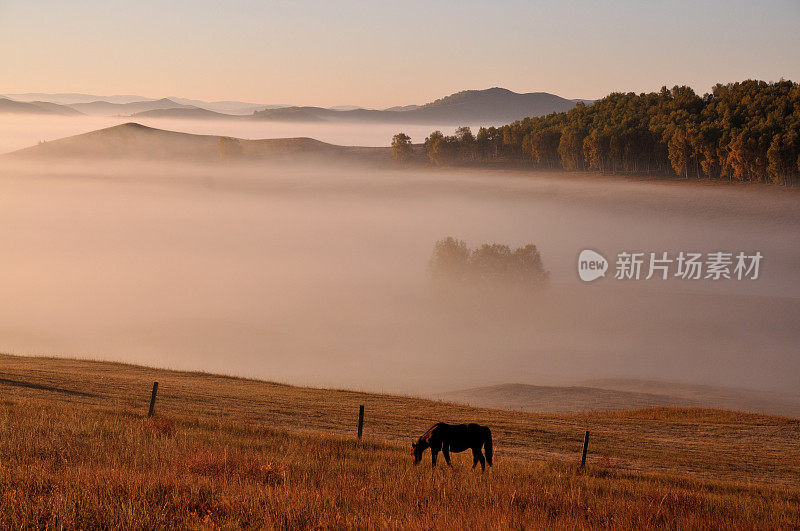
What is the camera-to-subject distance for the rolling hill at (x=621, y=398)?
78.8 meters

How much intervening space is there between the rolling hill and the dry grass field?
40037 millimetres

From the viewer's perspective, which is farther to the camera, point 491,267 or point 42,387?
point 491,267

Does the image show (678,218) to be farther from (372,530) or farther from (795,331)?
(372,530)

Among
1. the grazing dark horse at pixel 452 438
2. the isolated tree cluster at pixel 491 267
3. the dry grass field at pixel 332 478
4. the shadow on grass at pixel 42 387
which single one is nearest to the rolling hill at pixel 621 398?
the dry grass field at pixel 332 478

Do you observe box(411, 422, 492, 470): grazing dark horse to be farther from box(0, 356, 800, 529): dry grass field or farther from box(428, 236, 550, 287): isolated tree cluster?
box(428, 236, 550, 287): isolated tree cluster

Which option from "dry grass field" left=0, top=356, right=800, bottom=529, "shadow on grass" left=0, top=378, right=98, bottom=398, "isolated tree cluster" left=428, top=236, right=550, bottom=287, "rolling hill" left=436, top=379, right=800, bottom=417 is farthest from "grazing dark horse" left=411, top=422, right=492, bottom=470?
"isolated tree cluster" left=428, top=236, right=550, bottom=287

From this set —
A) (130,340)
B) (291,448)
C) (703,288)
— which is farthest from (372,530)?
(703,288)

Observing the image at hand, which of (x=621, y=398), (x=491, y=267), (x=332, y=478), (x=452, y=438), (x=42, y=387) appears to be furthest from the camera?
(x=491, y=267)

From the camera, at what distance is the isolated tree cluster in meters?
171

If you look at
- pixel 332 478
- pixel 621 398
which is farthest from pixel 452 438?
pixel 621 398

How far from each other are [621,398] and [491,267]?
8820cm

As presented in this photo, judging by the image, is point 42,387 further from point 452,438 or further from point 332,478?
point 452,438

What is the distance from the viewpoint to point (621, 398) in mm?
85438

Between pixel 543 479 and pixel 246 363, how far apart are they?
12112 cm
